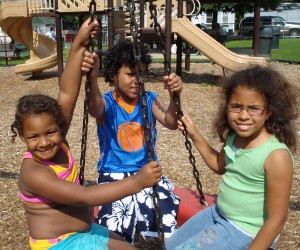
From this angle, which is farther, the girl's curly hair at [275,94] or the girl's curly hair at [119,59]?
the girl's curly hair at [119,59]

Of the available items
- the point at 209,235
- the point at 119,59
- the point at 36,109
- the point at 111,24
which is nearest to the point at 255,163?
the point at 209,235

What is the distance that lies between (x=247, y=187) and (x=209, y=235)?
0.34 m

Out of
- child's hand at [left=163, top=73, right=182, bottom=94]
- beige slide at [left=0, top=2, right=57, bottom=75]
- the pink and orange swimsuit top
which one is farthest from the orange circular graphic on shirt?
beige slide at [left=0, top=2, right=57, bottom=75]

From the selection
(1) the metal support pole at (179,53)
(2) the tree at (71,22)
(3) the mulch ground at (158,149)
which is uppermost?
(1) the metal support pole at (179,53)

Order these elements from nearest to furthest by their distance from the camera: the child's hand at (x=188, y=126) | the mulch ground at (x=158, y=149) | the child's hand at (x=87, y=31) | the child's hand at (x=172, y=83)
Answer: the child's hand at (x=87, y=31)
the child's hand at (x=172, y=83)
the child's hand at (x=188, y=126)
the mulch ground at (x=158, y=149)

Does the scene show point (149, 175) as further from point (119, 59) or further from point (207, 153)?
point (119, 59)

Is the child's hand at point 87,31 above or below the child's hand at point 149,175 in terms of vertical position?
above

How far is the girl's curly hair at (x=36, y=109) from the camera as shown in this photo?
6.87 feet

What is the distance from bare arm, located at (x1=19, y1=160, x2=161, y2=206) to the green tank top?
44cm

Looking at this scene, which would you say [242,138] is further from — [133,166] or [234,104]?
[133,166]

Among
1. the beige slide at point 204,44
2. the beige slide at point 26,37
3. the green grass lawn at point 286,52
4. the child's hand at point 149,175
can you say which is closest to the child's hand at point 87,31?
the child's hand at point 149,175

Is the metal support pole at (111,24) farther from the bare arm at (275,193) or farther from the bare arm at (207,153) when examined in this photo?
the bare arm at (275,193)

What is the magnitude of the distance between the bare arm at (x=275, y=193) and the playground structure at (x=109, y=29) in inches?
236

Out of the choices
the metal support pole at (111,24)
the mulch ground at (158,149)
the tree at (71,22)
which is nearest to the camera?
the mulch ground at (158,149)
